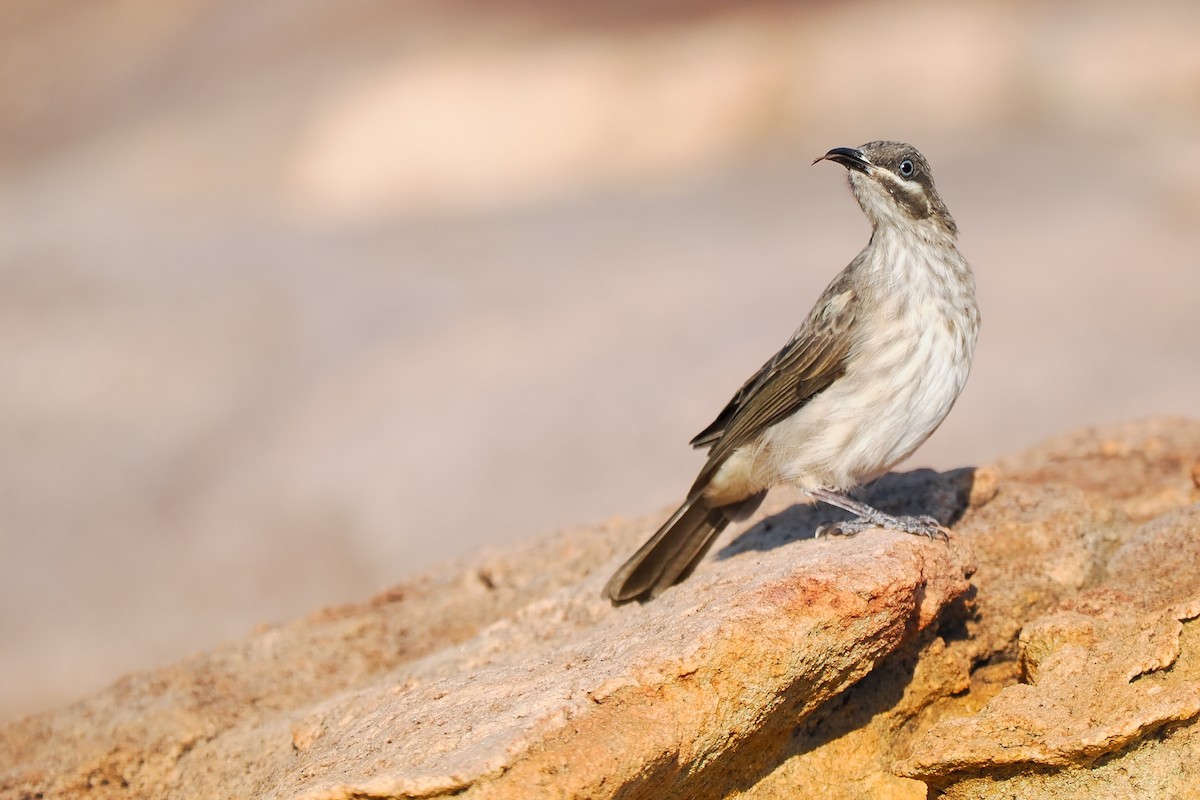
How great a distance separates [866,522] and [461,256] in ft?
59.6

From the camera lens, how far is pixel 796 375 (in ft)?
23.0

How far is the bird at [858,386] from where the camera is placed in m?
6.58

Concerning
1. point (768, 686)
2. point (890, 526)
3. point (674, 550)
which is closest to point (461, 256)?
point (674, 550)

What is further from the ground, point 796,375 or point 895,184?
point 895,184

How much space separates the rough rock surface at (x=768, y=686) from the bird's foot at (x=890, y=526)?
4.2 inches

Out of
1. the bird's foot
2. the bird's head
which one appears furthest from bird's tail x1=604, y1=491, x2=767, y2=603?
the bird's head

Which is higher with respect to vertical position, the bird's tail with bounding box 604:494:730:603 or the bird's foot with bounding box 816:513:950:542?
the bird's tail with bounding box 604:494:730:603

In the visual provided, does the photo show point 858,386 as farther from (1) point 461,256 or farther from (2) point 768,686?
(1) point 461,256

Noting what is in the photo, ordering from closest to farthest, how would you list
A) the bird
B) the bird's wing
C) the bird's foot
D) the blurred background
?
1. the bird's foot
2. the bird
3. the bird's wing
4. the blurred background

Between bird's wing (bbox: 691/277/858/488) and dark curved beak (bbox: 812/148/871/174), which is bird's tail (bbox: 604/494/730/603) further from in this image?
dark curved beak (bbox: 812/148/871/174)

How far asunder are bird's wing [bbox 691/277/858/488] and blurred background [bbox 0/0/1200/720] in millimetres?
6550

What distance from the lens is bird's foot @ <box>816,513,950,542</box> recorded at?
6.16 m

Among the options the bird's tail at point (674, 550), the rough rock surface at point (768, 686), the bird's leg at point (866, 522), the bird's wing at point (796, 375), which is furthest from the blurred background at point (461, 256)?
the bird's leg at point (866, 522)

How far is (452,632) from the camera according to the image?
7.92m
